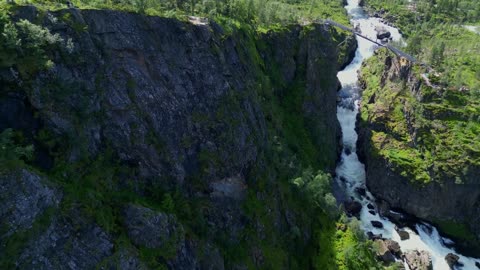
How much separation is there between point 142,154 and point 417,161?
6512 cm

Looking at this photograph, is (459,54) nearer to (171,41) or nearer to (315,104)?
(315,104)

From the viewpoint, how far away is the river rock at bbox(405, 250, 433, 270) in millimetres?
66562

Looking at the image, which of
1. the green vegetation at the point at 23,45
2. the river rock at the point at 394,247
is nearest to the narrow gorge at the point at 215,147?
the green vegetation at the point at 23,45

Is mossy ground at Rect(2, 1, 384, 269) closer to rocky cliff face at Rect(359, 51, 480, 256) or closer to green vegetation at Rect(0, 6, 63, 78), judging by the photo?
green vegetation at Rect(0, 6, 63, 78)

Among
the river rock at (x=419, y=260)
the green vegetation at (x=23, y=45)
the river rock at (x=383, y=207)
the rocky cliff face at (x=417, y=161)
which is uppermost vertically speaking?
the green vegetation at (x=23, y=45)

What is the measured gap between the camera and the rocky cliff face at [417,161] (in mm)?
76938

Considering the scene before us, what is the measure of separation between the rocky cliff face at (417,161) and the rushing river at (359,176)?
2.72m

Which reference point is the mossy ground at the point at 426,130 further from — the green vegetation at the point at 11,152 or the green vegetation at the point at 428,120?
the green vegetation at the point at 11,152

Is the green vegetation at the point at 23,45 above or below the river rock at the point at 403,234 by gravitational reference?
above

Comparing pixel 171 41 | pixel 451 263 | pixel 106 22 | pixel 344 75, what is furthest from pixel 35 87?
pixel 344 75

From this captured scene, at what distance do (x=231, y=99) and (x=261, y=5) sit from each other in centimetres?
4424

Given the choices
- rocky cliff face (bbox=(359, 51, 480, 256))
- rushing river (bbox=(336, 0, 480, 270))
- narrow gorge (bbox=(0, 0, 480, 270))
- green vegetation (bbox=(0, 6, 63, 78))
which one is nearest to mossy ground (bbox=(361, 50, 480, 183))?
rocky cliff face (bbox=(359, 51, 480, 256))

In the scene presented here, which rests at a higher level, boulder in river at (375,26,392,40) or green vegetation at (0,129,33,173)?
green vegetation at (0,129,33,173)

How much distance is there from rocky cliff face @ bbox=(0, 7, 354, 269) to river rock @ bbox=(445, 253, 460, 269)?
100ft
